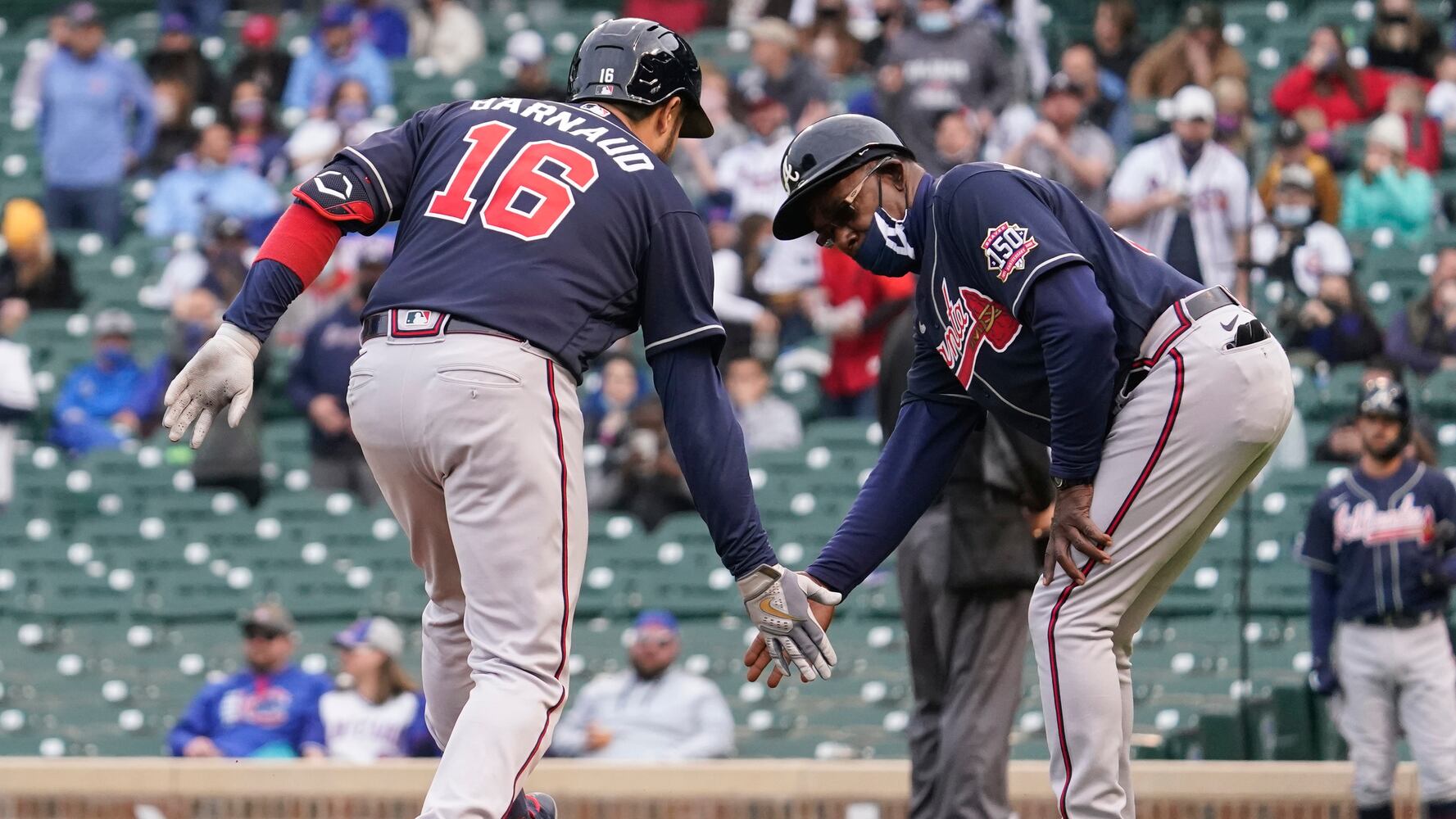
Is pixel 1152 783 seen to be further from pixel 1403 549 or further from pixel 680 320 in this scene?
pixel 680 320

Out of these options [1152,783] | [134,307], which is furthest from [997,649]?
[134,307]

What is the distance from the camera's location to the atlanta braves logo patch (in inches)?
164

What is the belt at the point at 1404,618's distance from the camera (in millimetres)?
7602

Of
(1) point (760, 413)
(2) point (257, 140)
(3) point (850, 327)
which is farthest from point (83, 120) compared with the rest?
(3) point (850, 327)

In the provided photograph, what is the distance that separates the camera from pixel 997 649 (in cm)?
591

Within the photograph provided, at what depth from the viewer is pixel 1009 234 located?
419cm

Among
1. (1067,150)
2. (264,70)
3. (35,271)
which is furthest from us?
(264,70)

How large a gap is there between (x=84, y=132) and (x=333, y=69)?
175 centimetres

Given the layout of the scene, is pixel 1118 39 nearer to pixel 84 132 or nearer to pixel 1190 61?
pixel 1190 61

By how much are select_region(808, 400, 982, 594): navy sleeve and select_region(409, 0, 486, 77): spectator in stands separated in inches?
399

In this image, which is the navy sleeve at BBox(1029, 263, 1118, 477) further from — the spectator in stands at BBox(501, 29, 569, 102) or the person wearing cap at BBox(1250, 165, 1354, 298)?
the spectator in stands at BBox(501, 29, 569, 102)

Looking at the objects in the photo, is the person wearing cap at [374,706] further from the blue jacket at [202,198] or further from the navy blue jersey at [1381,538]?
the blue jacket at [202,198]

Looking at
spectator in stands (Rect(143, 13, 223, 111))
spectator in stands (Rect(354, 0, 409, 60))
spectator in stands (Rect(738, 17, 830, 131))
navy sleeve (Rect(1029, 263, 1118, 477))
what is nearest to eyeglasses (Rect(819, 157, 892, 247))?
navy sleeve (Rect(1029, 263, 1118, 477))

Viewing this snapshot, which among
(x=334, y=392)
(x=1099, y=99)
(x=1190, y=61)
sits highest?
(x=1190, y=61)
